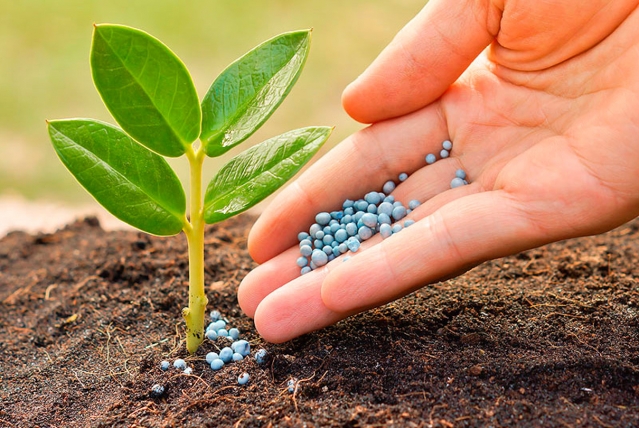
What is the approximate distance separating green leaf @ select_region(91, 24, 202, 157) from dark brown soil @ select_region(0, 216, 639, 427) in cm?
49

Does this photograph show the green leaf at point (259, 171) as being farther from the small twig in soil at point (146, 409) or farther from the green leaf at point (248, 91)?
the small twig in soil at point (146, 409)

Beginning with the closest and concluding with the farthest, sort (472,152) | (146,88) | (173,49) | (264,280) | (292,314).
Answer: (146,88), (292,314), (264,280), (472,152), (173,49)

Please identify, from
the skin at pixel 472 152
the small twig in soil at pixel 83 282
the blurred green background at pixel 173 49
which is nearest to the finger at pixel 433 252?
the skin at pixel 472 152

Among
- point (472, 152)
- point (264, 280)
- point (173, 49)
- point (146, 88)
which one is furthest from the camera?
point (173, 49)

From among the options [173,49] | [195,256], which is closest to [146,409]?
[195,256]

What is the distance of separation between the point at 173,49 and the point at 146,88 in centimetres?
234

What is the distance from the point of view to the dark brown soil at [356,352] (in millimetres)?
1240

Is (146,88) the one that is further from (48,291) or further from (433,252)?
(48,291)

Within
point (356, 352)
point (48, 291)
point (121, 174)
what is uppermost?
point (121, 174)

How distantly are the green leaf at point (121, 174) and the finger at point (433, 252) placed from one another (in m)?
0.37

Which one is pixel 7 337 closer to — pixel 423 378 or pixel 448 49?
pixel 423 378

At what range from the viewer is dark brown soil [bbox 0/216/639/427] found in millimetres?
1240

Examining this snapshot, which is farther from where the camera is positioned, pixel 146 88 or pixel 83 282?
pixel 83 282

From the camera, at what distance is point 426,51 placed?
161 cm
